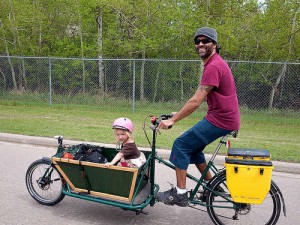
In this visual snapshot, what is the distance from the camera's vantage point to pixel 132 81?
15.1 meters

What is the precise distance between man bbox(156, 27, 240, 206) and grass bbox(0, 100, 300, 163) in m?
3.57

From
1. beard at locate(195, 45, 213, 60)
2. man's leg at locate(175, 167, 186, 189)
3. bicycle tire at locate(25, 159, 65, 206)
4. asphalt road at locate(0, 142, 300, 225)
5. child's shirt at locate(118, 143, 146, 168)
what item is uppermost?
beard at locate(195, 45, 213, 60)

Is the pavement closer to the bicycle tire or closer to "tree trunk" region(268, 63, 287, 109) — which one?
the bicycle tire

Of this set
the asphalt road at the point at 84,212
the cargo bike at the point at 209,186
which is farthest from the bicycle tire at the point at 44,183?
the cargo bike at the point at 209,186

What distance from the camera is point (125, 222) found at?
4000mm

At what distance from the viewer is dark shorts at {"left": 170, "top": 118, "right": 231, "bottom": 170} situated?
3.63 m

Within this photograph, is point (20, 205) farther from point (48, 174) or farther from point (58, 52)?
point (58, 52)

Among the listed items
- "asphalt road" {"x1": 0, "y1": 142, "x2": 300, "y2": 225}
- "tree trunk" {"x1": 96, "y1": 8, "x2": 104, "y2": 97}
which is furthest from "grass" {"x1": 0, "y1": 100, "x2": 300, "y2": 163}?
"asphalt road" {"x1": 0, "y1": 142, "x2": 300, "y2": 225}

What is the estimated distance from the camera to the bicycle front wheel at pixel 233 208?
367 centimetres

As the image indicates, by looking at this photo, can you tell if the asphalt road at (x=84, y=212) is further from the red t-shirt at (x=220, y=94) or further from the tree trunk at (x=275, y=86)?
the tree trunk at (x=275, y=86)

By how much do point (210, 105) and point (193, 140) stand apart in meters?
0.41

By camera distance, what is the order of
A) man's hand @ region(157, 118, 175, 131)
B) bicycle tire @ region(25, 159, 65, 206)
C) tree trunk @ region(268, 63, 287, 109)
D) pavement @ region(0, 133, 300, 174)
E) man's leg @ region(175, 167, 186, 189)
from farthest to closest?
tree trunk @ region(268, 63, 287, 109) < pavement @ region(0, 133, 300, 174) < bicycle tire @ region(25, 159, 65, 206) < man's leg @ region(175, 167, 186, 189) < man's hand @ region(157, 118, 175, 131)

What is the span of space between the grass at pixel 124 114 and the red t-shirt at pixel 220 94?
3.59 m

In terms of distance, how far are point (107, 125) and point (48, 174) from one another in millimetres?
5885
